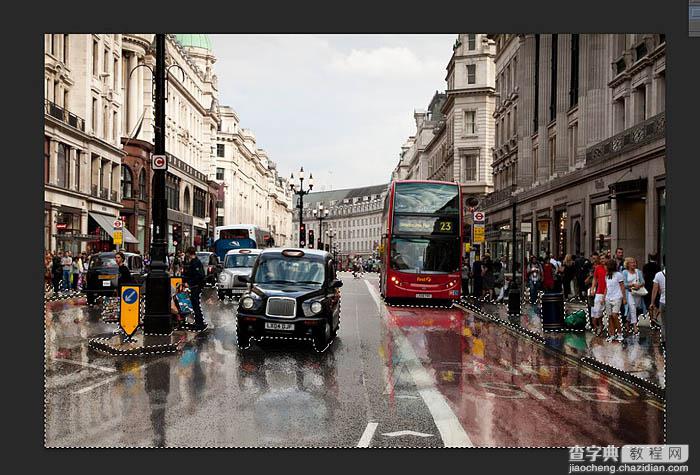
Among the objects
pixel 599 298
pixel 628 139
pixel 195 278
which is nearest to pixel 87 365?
pixel 195 278

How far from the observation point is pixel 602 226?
3322 cm

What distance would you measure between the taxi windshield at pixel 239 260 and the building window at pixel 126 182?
22.7 metres

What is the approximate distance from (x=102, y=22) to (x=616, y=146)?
25443 millimetres

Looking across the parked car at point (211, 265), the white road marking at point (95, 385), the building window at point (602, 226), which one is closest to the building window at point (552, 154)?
the building window at point (602, 226)

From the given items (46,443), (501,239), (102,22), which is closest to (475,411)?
(46,443)

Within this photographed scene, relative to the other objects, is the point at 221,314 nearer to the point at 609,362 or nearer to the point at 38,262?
the point at 609,362

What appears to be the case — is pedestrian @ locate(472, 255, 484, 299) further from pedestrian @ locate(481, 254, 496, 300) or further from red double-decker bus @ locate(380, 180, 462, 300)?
red double-decker bus @ locate(380, 180, 462, 300)

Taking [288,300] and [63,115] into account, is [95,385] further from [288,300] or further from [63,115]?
[63,115]

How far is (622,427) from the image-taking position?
9.24 metres

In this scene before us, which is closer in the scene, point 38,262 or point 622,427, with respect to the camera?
point 38,262

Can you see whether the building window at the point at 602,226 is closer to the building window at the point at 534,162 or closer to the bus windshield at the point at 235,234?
the building window at the point at 534,162

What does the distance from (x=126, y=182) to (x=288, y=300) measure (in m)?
44.6

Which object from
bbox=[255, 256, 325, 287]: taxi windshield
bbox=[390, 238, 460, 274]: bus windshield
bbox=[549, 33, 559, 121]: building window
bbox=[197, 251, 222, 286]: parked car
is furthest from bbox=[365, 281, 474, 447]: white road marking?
bbox=[549, 33, 559, 121]: building window

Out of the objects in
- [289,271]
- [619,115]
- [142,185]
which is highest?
[619,115]
